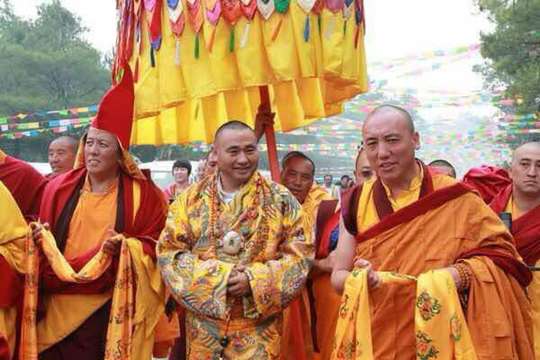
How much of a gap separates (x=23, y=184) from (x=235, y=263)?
5.75ft

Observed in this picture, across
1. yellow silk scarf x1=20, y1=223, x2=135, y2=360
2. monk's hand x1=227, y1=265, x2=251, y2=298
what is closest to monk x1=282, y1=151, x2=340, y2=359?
monk's hand x1=227, y1=265, x2=251, y2=298

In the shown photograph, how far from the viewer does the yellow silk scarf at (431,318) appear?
10.0 ft

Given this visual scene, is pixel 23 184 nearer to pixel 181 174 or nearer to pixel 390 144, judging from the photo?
pixel 390 144

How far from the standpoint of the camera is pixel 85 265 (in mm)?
4047

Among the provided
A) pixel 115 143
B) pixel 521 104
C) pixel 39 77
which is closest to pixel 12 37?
pixel 39 77

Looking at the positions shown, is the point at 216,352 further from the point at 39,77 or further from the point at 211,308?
the point at 39,77

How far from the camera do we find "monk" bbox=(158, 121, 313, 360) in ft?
11.7

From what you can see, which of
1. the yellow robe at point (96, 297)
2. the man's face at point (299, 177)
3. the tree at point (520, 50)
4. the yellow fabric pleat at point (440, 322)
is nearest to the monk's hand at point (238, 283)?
the yellow robe at point (96, 297)

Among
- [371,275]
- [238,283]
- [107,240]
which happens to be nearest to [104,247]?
[107,240]

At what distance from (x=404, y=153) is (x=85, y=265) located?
1.89 meters

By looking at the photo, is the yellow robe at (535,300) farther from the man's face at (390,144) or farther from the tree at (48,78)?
the tree at (48,78)

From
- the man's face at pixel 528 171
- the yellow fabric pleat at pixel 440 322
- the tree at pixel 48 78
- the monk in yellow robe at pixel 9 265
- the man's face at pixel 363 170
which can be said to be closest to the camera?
the yellow fabric pleat at pixel 440 322

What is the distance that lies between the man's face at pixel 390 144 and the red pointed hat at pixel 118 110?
1533 mm

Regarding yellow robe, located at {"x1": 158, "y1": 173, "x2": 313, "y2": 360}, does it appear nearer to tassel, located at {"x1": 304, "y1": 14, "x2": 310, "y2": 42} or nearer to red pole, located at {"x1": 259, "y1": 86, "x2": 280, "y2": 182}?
tassel, located at {"x1": 304, "y1": 14, "x2": 310, "y2": 42}
